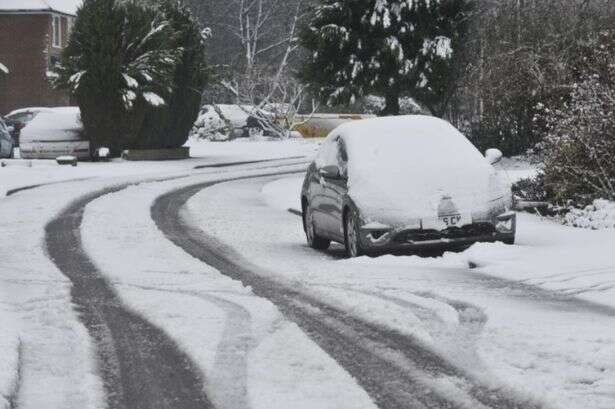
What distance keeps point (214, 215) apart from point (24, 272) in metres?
7.37

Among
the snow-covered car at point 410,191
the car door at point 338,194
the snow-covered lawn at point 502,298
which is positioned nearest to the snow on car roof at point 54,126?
the snow-covered lawn at point 502,298

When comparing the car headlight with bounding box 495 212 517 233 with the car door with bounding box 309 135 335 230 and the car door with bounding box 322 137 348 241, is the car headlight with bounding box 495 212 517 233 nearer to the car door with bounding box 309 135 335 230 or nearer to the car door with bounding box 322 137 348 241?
the car door with bounding box 322 137 348 241

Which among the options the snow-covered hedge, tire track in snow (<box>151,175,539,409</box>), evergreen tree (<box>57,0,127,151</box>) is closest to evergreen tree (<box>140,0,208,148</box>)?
evergreen tree (<box>57,0,127,151</box>)

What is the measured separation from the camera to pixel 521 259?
38.3ft

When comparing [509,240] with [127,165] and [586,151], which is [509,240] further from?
[127,165]

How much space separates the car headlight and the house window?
5509 cm

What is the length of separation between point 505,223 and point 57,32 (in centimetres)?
5609

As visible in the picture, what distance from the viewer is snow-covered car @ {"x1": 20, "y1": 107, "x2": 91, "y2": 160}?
34250 mm

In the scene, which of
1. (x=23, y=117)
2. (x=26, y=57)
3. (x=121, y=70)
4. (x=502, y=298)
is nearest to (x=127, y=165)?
(x=121, y=70)

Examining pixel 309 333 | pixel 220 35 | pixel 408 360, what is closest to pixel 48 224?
pixel 309 333

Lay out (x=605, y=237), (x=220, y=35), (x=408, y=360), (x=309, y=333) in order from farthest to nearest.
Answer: (x=220, y=35) → (x=605, y=237) → (x=309, y=333) → (x=408, y=360)

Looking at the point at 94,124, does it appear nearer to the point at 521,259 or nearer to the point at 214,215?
the point at 214,215

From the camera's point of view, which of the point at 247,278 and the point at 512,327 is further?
the point at 247,278

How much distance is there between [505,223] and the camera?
12344mm
